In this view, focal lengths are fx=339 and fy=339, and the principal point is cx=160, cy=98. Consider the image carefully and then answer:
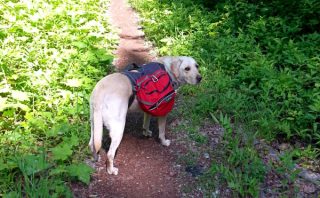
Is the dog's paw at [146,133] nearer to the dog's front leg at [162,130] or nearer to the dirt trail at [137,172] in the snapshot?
the dirt trail at [137,172]

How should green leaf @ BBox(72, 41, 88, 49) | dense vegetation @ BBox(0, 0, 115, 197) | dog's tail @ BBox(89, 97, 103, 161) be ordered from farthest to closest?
green leaf @ BBox(72, 41, 88, 49), dog's tail @ BBox(89, 97, 103, 161), dense vegetation @ BBox(0, 0, 115, 197)

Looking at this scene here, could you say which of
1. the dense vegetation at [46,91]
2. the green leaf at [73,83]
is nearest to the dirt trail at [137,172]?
the dense vegetation at [46,91]

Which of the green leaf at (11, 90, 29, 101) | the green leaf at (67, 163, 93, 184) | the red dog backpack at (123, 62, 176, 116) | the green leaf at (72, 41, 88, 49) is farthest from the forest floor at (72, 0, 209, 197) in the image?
the green leaf at (72, 41, 88, 49)

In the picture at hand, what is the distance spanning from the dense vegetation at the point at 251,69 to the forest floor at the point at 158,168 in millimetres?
255

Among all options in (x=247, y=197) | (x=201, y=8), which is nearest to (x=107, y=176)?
(x=247, y=197)

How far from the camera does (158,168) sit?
14.9 feet

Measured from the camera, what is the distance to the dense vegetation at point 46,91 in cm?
380

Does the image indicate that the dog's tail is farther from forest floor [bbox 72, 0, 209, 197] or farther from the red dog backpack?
the red dog backpack

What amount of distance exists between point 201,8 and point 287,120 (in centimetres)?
585

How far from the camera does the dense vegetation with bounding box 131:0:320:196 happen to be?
4.73 meters

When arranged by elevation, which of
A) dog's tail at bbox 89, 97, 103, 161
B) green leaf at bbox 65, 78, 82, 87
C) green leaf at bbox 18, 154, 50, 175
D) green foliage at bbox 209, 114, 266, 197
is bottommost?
green foliage at bbox 209, 114, 266, 197

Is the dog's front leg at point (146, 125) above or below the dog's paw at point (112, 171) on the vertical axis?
above

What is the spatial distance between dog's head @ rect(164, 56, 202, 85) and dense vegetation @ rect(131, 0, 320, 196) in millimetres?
749

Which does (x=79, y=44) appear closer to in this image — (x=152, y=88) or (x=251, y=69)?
(x=152, y=88)
